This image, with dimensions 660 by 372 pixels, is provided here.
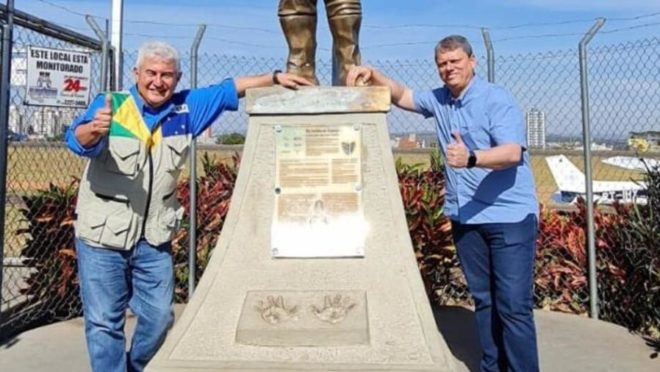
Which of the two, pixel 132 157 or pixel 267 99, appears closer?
pixel 132 157

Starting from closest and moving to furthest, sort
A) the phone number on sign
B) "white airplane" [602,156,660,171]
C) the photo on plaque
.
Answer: the photo on plaque
the phone number on sign
"white airplane" [602,156,660,171]

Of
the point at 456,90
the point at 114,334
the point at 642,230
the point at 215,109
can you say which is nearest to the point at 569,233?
the point at 642,230

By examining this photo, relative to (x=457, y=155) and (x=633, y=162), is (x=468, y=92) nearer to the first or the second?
(x=457, y=155)

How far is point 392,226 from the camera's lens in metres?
3.71

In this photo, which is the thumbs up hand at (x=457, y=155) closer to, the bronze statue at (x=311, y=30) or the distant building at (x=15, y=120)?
the bronze statue at (x=311, y=30)

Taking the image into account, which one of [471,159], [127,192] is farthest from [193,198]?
[471,159]

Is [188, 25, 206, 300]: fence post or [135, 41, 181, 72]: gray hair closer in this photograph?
[135, 41, 181, 72]: gray hair

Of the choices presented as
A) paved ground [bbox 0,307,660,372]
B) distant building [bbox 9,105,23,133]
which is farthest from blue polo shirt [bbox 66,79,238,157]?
distant building [bbox 9,105,23,133]

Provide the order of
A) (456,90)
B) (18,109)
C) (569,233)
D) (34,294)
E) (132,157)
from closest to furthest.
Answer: (132,157) → (456,90) → (18,109) → (34,294) → (569,233)

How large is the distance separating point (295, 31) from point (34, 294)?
322 cm

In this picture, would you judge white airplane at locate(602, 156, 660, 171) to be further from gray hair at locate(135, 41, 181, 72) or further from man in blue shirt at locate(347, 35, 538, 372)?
gray hair at locate(135, 41, 181, 72)

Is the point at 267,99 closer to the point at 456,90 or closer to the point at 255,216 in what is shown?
the point at 255,216

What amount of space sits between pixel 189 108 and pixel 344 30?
3.61 feet

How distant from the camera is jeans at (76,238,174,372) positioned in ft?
10.9
